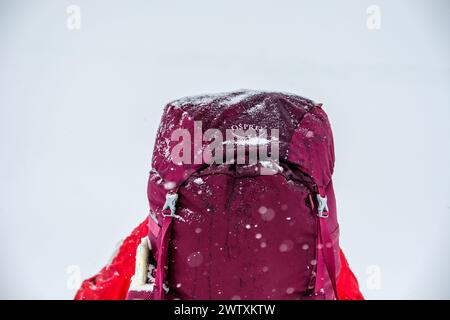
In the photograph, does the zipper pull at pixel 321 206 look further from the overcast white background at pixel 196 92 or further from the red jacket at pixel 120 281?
the overcast white background at pixel 196 92

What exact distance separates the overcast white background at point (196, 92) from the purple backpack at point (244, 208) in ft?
3.51

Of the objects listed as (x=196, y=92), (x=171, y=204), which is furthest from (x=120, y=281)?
(x=196, y=92)

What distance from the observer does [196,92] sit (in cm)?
185

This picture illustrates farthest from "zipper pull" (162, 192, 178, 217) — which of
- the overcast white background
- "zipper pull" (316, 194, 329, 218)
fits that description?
the overcast white background

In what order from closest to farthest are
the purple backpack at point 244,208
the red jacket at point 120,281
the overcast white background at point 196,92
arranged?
the purple backpack at point 244,208
the red jacket at point 120,281
the overcast white background at point 196,92

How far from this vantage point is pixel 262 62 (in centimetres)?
200

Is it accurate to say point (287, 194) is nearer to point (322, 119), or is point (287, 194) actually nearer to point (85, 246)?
point (322, 119)

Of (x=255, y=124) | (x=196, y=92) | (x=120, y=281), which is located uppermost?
(x=196, y=92)

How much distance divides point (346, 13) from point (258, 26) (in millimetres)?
481

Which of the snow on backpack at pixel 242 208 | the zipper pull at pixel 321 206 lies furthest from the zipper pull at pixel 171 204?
the zipper pull at pixel 321 206

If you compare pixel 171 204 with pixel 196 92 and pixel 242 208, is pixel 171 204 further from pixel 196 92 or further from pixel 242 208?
pixel 196 92

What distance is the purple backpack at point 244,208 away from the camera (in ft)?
2.37

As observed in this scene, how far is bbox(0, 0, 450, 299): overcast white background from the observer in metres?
1.84
